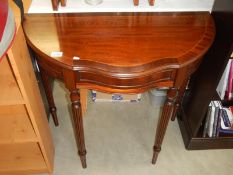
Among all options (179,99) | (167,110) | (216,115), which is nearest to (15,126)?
(167,110)

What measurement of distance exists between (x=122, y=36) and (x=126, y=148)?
0.68m

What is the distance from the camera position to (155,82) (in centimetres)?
92

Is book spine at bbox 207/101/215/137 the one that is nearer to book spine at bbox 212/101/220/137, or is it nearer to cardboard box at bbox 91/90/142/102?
book spine at bbox 212/101/220/137

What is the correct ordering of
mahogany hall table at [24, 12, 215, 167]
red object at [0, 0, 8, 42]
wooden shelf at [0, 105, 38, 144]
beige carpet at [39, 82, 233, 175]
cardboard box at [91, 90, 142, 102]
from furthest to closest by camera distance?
cardboard box at [91, 90, 142, 102], beige carpet at [39, 82, 233, 175], wooden shelf at [0, 105, 38, 144], mahogany hall table at [24, 12, 215, 167], red object at [0, 0, 8, 42]

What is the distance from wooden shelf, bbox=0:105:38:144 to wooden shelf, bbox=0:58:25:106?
0.19 meters

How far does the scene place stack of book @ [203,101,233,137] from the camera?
49.7 inches

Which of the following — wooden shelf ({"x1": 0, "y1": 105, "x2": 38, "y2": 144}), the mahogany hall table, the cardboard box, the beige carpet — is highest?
the mahogany hall table

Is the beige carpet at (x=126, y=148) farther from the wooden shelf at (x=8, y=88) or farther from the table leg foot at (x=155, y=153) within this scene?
the wooden shelf at (x=8, y=88)

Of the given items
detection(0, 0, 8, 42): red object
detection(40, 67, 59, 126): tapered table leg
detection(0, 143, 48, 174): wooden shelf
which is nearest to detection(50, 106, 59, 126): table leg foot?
detection(40, 67, 59, 126): tapered table leg

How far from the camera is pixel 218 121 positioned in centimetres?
129

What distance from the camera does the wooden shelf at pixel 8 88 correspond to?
936 millimetres

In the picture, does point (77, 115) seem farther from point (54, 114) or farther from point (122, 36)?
point (54, 114)

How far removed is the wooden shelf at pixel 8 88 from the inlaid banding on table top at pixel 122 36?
0.54ft

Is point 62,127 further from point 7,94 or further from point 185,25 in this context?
point 185,25
